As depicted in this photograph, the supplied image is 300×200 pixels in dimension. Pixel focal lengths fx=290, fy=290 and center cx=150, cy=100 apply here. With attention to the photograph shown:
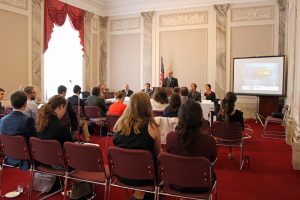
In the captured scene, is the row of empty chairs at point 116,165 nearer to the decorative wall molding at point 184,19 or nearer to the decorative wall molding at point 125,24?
the decorative wall molding at point 184,19

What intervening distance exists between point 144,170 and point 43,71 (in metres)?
7.43

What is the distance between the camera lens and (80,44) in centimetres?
1054

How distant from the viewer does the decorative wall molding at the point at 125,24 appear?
11414mm

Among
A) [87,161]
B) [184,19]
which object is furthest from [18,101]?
[184,19]

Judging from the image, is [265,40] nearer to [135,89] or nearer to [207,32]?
[207,32]

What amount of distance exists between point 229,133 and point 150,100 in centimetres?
190

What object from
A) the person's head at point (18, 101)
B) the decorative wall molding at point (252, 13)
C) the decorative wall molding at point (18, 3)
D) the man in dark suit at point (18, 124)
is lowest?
the man in dark suit at point (18, 124)

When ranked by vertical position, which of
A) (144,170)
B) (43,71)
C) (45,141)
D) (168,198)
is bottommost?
(168,198)

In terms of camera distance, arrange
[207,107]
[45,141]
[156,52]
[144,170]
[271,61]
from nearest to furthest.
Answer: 1. [144,170]
2. [45,141]
3. [207,107]
4. [271,61]
5. [156,52]

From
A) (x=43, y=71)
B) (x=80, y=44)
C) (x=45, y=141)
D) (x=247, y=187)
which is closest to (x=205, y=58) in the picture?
(x=80, y=44)

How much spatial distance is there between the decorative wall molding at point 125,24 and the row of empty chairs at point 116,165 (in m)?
8.97

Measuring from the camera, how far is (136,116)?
106 inches

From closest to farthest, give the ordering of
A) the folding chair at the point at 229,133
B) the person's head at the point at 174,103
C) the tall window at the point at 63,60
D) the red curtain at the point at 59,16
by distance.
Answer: the folding chair at the point at 229,133 → the person's head at the point at 174,103 → the red curtain at the point at 59,16 → the tall window at the point at 63,60

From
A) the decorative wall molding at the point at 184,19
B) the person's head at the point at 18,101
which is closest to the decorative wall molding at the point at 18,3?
A: the decorative wall molding at the point at 184,19
